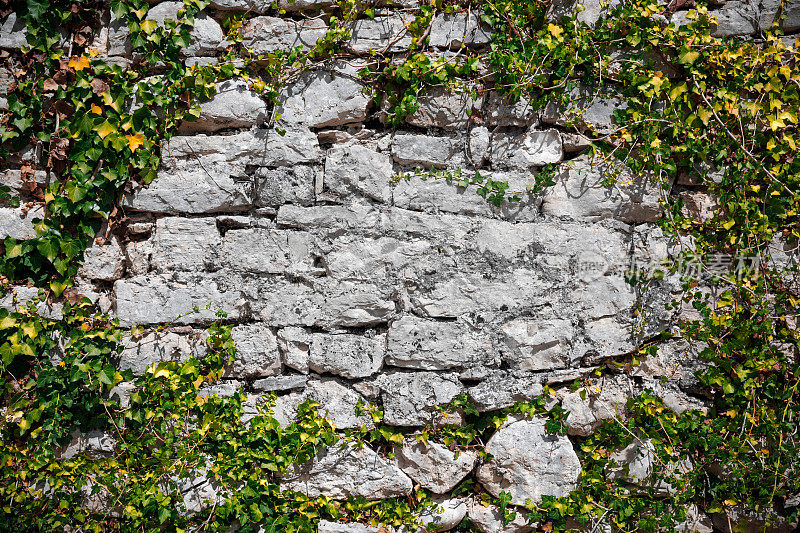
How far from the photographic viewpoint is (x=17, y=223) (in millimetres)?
2236

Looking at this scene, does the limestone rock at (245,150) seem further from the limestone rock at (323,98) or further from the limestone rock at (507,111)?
the limestone rock at (507,111)

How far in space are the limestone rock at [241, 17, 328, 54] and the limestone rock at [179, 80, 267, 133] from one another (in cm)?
19

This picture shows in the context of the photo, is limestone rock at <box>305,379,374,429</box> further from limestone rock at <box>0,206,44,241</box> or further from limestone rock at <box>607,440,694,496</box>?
limestone rock at <box>0,206,44,241</box>

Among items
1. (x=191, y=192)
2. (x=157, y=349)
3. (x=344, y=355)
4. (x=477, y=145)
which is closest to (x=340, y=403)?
(x=344, y=355)

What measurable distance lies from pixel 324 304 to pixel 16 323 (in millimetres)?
1348

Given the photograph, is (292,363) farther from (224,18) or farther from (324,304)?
(224,18)

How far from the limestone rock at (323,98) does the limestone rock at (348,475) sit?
5.12 feet

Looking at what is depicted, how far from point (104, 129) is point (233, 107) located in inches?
22.4

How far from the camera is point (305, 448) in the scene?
2295 mm

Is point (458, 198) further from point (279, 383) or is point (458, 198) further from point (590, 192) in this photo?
point (279, 383)

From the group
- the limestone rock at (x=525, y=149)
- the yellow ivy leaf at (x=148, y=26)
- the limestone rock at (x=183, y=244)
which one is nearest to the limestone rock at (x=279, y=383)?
the limestone rock at (x=183, y=244)

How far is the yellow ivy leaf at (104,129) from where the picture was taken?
2205mm

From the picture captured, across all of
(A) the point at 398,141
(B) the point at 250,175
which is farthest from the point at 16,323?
(A) the point at 398,141

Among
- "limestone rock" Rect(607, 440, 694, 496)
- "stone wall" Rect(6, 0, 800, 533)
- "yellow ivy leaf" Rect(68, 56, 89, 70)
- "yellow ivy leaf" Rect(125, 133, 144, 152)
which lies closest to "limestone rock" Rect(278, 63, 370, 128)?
"stone wall" Rect(6, 0, 800, 533)
